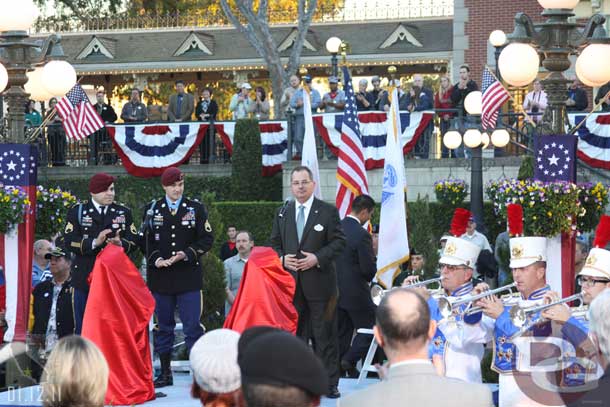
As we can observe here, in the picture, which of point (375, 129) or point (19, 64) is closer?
point (19, 64)

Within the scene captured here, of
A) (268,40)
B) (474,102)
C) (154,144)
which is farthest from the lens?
(268,40)

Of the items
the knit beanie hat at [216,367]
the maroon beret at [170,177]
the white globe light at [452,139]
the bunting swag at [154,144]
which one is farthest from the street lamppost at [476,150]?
the knit beanie hat at [216,367]

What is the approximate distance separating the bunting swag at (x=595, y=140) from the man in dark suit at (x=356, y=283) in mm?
10316

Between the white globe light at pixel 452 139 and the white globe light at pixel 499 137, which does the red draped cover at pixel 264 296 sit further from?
the white globe light at pixel 452 139

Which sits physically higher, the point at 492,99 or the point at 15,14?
the point at 15,14

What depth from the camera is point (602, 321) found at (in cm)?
554

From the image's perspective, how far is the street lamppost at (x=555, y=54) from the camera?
1102cm

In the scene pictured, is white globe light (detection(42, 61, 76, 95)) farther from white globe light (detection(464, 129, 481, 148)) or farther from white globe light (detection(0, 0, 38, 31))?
white globe light (detection(464, 129, 481, 148))

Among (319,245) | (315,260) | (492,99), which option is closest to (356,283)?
(319,245)

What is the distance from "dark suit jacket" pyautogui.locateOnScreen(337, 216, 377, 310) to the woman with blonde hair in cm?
765

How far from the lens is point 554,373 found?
25.2 feet

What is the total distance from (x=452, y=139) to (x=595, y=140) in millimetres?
2475

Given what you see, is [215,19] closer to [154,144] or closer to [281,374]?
[154,144]

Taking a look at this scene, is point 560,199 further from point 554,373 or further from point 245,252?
point 245,252
